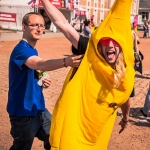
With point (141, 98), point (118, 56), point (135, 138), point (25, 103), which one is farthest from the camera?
point (141, 98)

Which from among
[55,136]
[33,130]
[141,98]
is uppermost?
[55,136]

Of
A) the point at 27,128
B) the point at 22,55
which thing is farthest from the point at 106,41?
the point at 27,128

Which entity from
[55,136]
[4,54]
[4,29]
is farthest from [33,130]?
[4,29]

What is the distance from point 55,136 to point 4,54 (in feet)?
37.6

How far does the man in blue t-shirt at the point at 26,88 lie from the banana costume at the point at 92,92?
0.53 m

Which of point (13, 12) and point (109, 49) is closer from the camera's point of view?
point (109, 49)

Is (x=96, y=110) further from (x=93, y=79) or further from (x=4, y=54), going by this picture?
(x=4, y=54)

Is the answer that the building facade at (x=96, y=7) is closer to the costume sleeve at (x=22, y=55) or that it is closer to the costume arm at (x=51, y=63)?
the costume sleeve at (x=22, y=55)

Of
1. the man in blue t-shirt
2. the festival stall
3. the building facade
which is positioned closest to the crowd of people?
the man in blue t-shirt

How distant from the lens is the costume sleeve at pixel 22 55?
8.17ft

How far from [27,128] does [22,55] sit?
2.44 ft

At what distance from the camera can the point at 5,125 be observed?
4.88 m

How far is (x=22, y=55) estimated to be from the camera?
8.23 ft

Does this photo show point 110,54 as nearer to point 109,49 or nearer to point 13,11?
point 109,49
